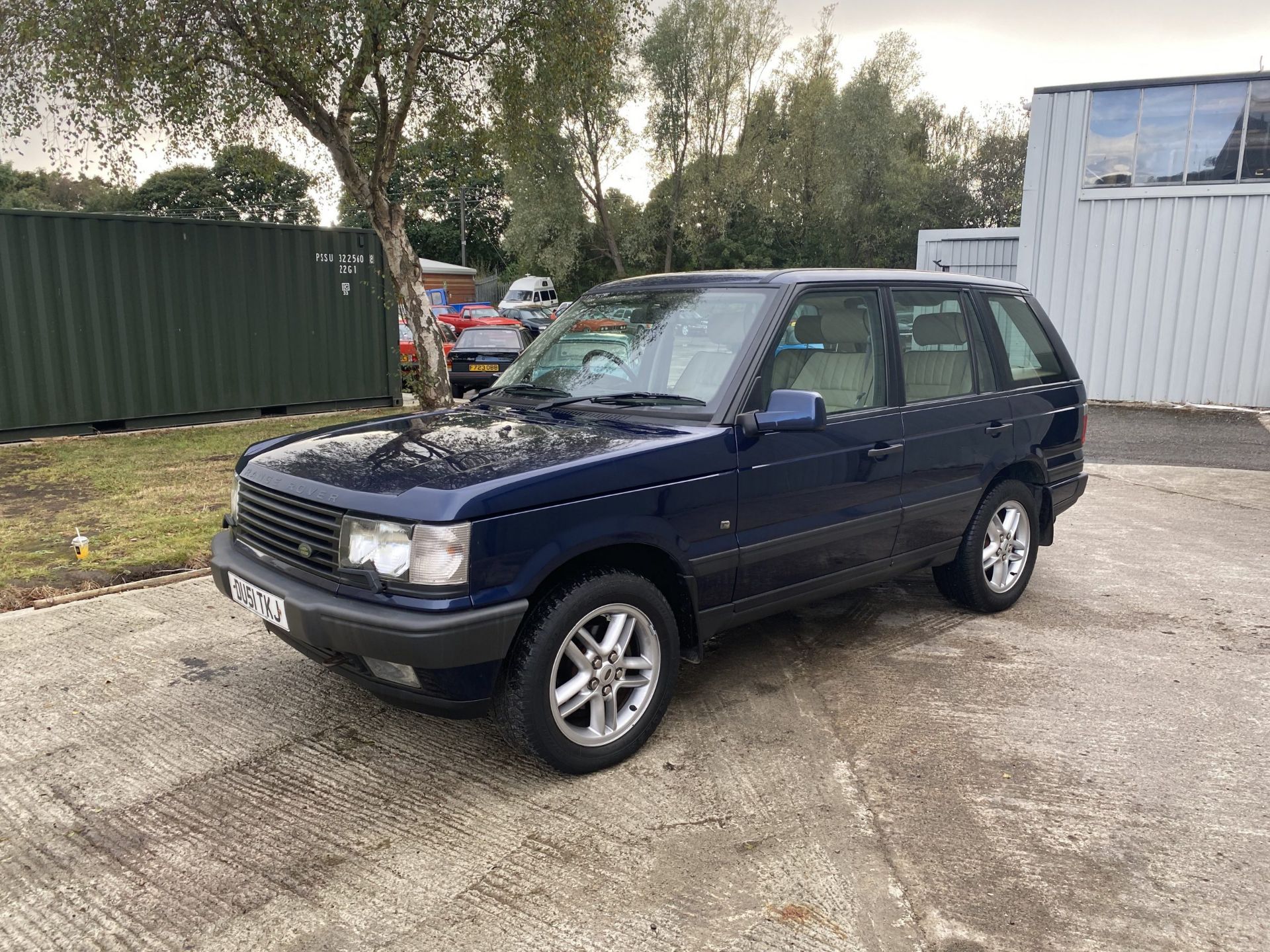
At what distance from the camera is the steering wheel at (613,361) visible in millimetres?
4043

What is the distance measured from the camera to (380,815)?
312 cm

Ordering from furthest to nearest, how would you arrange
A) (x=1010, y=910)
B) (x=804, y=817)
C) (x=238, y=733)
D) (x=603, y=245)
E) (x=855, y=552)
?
(x=603, y=245)
(x=855, y=552)
(x=238, y=733)
(x=804, y=817)
(x=1010, y=910)

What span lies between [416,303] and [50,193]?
5810 centimetres

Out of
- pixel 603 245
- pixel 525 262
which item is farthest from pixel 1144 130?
pixel 525 262

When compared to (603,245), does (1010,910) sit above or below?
below

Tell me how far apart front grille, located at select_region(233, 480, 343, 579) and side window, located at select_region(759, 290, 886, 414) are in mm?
1790

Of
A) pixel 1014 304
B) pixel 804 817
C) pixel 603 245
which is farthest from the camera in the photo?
pixel 603 245

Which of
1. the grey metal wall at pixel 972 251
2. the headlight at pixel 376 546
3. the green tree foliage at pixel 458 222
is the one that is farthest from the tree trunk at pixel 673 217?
the headlight at pixel 376 546

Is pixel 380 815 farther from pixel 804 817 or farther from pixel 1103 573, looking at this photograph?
pixel 1103 573

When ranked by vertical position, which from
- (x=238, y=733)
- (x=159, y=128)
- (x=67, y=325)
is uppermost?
(x=159, y=128)

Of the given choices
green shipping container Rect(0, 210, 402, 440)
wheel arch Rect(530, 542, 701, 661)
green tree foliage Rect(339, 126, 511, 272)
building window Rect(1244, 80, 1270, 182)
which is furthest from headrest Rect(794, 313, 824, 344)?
green tree foliage Rect(339, 126, 511, 272)

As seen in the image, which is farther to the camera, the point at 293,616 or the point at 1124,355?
the point at 1124,355

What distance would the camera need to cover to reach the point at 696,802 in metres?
3.18

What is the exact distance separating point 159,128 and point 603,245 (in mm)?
29859
